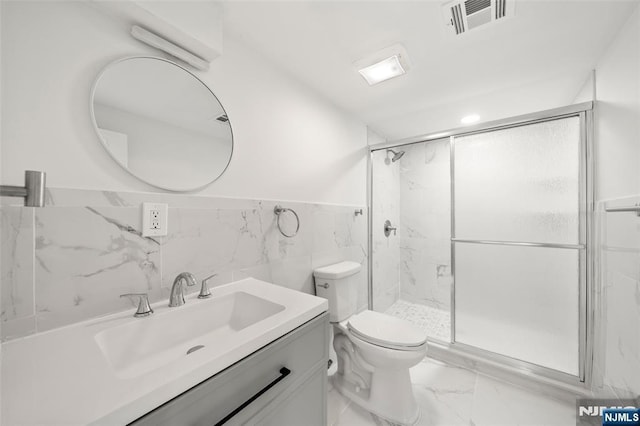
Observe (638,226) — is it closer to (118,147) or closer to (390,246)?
(390,246)

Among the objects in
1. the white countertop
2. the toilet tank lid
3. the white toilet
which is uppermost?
the white countertop

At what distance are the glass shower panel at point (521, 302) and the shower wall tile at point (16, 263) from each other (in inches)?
94.2

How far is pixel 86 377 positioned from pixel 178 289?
1.34 feet

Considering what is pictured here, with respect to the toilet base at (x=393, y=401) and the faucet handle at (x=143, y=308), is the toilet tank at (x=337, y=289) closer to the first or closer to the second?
the toilet base at (x=393, y=401)

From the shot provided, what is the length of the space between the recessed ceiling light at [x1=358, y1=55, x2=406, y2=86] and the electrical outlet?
143cm

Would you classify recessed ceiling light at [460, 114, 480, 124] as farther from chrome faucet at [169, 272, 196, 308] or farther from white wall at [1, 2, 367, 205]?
chrome faucet at [169, 272, 196, 308]

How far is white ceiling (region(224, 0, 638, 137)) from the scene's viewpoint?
→ 43.1 inches

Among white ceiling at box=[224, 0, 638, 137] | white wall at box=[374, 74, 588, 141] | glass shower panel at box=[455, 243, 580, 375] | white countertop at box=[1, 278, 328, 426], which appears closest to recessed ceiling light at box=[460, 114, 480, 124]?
white wall at box=[374, 74, 588, 141]

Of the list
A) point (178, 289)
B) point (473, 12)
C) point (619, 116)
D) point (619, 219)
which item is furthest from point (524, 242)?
point (178, 289)

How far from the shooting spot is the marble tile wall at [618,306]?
3.37ft

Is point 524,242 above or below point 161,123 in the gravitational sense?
below

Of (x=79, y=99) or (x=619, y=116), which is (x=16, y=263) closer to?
(x=79, y=99)

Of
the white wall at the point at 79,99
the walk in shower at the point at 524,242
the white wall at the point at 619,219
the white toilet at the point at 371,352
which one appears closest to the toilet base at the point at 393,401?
the white toilet at the point at 371,352

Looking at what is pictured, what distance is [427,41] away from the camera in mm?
1294
